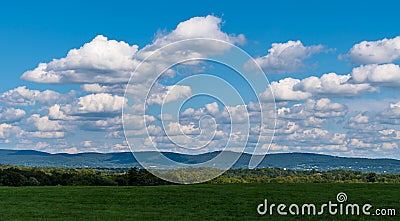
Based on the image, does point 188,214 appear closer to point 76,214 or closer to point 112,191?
point 76,214

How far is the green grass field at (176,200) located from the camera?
2758 cm

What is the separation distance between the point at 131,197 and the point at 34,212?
740 centimetres

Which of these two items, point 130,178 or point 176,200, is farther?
point 130,178

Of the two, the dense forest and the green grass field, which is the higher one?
the dense forest

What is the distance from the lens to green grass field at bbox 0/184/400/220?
90.5ft

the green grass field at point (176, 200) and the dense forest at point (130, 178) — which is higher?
the dense forest at point (130, 178)

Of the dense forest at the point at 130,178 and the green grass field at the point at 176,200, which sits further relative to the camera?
the dense forest at the point at 130,178

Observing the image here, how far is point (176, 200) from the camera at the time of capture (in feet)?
110

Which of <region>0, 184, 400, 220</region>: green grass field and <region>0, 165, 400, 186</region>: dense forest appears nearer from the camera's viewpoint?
<region>0, 184, 400, 220</region>: green grass field

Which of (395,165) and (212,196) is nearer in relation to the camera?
(212,196)

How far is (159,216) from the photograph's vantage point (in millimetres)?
27422

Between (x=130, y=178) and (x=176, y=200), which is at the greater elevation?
(x=130, y=178)

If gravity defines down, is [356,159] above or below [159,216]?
above

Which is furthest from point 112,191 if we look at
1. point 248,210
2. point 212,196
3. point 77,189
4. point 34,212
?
point 248,210
